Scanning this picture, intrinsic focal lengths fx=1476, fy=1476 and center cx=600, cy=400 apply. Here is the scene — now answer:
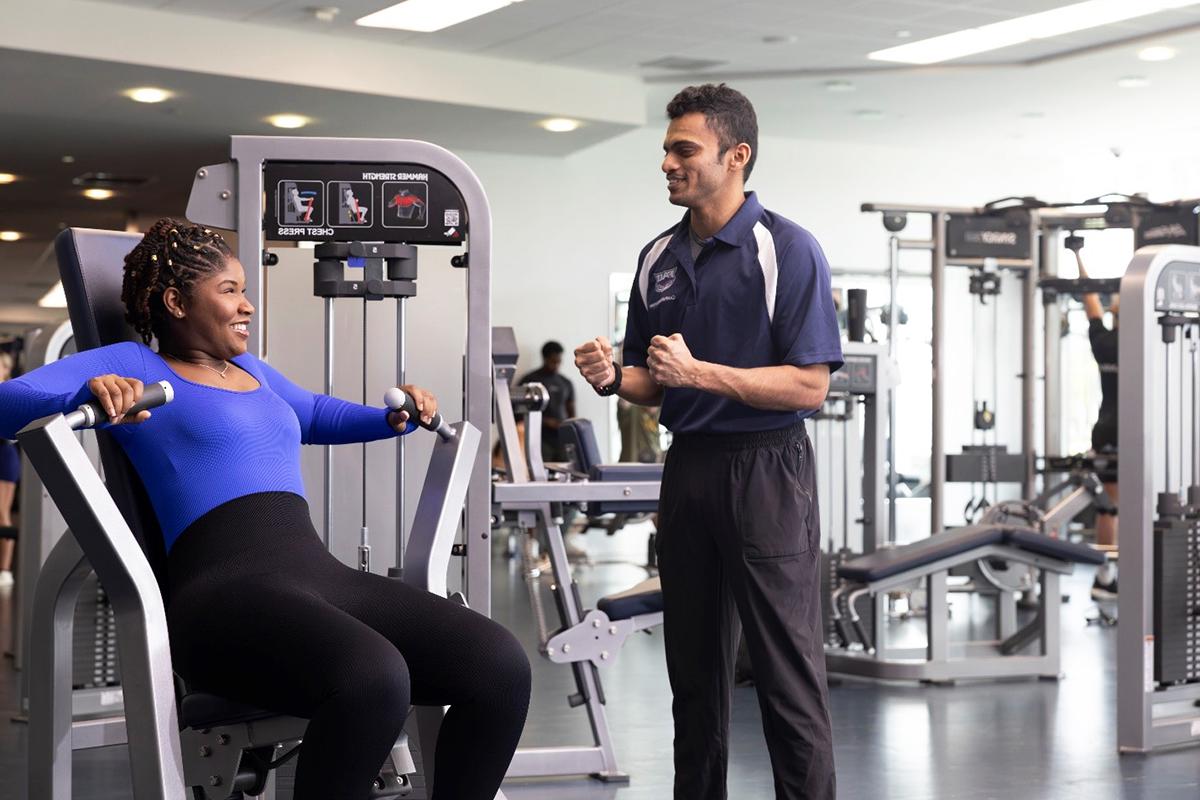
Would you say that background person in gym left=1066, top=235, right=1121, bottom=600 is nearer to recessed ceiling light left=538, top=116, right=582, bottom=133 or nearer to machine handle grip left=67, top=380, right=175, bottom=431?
recessed ceiling light left=538, top=116, right=582, bottom=133

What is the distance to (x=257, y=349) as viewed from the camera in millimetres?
2859

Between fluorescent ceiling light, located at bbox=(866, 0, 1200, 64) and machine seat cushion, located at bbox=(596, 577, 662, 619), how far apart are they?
5.21 m

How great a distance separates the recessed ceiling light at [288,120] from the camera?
30.0ft

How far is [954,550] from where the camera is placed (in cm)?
480

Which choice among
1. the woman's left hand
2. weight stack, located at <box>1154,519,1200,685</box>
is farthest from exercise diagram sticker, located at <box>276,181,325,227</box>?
weight stack, located at <box>1154,519,1200,685</box>

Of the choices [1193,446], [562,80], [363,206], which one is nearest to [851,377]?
[1193,446]

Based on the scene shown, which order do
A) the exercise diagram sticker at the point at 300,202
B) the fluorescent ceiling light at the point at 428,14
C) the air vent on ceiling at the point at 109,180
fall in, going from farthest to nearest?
the air vent on ceiling at the point at 109,180, the fluorescent ceiling light at the point at 428,14, the exercise diagram sticker at the point at 300,202

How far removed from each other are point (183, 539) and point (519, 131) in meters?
7.70

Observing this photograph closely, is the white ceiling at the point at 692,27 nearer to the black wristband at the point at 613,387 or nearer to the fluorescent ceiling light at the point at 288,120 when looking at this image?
the fluorescent ceiling light at the point at 288,120

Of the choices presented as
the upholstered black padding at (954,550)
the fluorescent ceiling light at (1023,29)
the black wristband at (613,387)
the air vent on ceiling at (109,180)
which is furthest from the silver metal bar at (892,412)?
the air vent on ceiling at (109,180)

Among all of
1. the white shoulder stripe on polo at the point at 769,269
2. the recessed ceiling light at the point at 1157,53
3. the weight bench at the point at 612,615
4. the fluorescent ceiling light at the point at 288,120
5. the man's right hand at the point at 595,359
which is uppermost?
the recessed ceiling light at the point at 1157,53

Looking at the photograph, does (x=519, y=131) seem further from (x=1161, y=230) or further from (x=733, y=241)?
(x=733, y=241)

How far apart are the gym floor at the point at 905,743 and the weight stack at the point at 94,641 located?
247 millimetres

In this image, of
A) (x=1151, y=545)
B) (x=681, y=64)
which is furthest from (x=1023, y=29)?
(x=1151, y=545)
